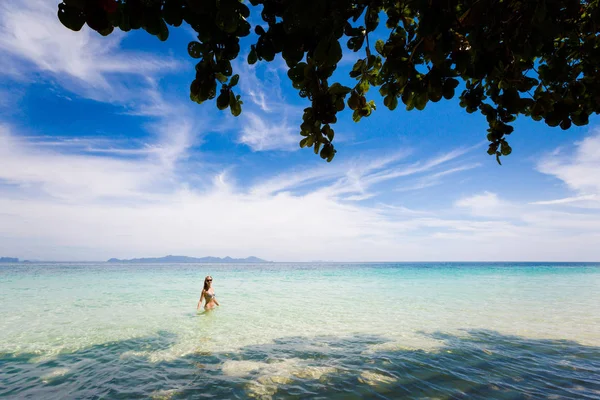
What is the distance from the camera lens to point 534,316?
1236 cm

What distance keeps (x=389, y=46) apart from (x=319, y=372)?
618 centimetres

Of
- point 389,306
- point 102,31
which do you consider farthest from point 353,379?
point 389,306

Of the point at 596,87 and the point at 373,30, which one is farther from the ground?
the point at 373,30

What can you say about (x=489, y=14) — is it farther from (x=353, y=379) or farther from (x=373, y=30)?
(x=353, y=379)

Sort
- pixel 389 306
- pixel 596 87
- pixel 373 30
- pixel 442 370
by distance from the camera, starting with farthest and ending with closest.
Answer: pixel 389 306 → pixel 442 370 → pixel 596 87 → pixel 373 30

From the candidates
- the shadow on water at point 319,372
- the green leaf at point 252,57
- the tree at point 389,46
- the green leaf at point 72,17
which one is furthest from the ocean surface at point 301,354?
the green leaf at point 72,17

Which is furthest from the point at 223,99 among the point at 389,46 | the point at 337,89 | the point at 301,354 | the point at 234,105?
the point at 301,354

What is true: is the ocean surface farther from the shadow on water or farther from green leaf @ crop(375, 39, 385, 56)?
green leaf @ crop(375, 39, 385, 56)

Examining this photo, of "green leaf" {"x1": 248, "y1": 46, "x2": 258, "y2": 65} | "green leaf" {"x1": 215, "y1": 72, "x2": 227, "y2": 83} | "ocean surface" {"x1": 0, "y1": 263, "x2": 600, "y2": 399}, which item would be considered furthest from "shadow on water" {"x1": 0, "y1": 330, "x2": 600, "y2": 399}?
"green leaf" {"x1": 248, "y1": 46, "x2": 258, "y2": 65}

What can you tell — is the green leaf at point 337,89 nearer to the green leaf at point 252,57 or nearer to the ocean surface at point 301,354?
the green leaf at point 252,57

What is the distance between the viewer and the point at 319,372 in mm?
6152

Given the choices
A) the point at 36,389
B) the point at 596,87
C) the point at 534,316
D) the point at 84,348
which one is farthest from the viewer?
the point at 534,316

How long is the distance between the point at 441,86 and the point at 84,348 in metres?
10.4

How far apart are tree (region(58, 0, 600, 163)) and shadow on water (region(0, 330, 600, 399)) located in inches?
187
